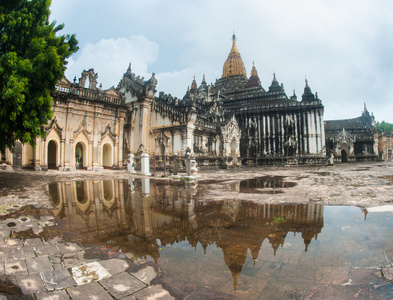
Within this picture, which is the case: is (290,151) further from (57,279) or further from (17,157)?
(57,279)

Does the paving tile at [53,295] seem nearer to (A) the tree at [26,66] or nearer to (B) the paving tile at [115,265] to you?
(B) the paving tile at [115,265]

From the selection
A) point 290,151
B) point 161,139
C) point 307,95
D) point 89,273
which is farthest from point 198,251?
point 307,95

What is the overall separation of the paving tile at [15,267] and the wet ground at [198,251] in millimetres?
14

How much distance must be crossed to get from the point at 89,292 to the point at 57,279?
0.59 m

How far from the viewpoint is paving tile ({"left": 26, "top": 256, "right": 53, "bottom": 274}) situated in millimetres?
3379

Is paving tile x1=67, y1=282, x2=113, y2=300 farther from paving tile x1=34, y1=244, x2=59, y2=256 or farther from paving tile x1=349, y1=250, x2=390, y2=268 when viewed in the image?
paving tile x1=349, y1=250, x2=390, y2=268

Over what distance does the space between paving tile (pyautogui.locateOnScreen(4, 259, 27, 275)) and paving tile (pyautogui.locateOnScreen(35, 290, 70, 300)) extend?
28.9 inches

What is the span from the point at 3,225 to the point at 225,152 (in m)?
25.9

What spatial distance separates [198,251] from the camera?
13.5 feet

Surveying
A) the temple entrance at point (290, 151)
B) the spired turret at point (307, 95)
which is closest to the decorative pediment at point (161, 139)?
the temple entrance at point (290, 151)

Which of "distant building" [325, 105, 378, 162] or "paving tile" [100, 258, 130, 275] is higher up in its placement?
"distant building" [325, 105, 378, 162]

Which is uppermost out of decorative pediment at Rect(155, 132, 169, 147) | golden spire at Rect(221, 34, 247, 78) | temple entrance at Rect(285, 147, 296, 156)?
golden spire at Rect(221, 34, 247, 78)

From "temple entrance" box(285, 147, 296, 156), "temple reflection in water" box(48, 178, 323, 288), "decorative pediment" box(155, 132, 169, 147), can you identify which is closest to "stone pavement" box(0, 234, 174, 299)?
"temple reflection in water" box(48, 178, 323, 288)

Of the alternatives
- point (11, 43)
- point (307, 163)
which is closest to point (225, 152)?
point (307, 163)
